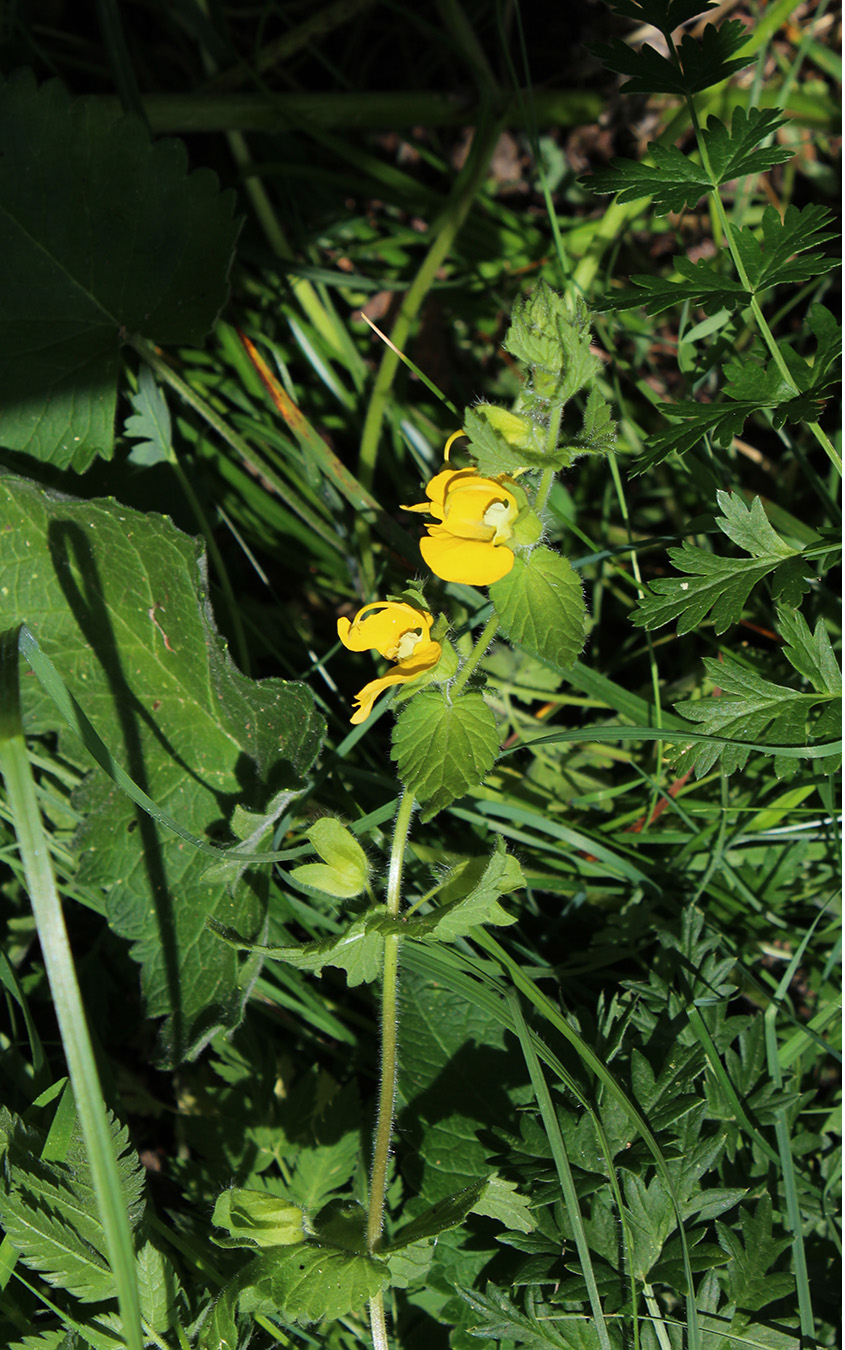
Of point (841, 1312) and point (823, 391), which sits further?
point (841, 1312)

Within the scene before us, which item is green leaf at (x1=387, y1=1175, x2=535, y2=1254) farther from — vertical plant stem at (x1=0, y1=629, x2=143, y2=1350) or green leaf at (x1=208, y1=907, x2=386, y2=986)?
vertical plant stem at (x1=0, y1=629, x2=143, y2=1350)

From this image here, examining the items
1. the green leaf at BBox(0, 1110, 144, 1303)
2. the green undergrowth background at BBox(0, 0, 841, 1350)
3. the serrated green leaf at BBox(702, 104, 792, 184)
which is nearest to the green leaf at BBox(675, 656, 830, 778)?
the green undergrowth background at BBox(0, 0, 841, 1350)

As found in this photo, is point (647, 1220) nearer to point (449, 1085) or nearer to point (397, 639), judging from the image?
point (449, 1085)

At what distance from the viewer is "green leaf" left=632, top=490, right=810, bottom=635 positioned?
1.70 m

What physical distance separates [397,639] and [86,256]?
1.40 meters

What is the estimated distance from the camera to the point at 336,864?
1.59 m

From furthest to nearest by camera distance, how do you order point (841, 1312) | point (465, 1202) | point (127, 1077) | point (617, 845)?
1. point (127, 1077)
2. point (617, 845)
3. point (841, 1312)
4. point (465, 1202)

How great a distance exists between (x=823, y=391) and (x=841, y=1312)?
5.93ft

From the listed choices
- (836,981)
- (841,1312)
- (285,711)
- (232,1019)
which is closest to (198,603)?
(285,711)

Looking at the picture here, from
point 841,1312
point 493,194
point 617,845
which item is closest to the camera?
point 841,1312

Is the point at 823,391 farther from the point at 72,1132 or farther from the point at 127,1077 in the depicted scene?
the point at 127,1077

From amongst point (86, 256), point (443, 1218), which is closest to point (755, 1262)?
point (443, 1218)

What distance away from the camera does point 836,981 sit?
222cm

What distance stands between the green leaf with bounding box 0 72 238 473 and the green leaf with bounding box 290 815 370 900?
117 centimetres
